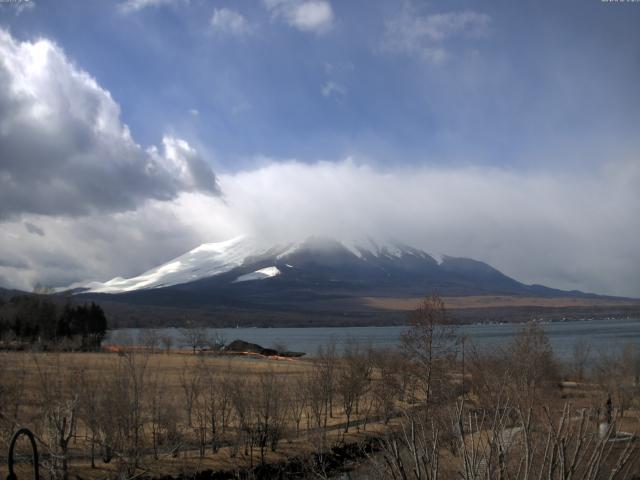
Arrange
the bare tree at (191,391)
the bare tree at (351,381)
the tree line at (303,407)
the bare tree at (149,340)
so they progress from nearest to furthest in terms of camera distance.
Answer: the tree line at (303,407) → the bare tree at (191,391) → the bare tree at (351,381) → the bare tree at (149,340)

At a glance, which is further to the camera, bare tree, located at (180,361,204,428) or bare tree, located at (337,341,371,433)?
bare tree, located at (337,341,371,433)

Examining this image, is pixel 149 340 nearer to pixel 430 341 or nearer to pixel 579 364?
pixel 430 341

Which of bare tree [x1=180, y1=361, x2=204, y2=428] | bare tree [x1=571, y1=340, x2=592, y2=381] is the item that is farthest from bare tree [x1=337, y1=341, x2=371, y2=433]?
bare tree [x1=571, y1=340, x2=592, y2=381]

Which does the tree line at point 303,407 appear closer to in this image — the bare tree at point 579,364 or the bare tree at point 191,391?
the bare tree at point 191,391

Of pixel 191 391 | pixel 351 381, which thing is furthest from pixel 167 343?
pixel 191 391

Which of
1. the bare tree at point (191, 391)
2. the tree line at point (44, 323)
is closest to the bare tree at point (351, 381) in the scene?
the bare tree at point (191, 391)

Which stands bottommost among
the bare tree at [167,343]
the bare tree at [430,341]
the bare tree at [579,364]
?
the bare tree at [167,343]

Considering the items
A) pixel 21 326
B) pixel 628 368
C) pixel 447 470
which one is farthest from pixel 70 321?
pixel 447 470

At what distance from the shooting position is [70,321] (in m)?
101

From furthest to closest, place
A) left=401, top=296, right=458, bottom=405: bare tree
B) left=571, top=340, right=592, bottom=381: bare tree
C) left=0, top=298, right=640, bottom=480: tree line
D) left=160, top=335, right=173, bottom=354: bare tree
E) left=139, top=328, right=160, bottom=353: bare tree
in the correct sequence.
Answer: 1. left=160, top=335, right=173, bottom=354: bare tree
2. left=139, top=328, right=160, bottom=353: bare tree
3. left=571, top=340, right=592, bottom=381: bare tree
4. left=401, top=296, right=458, bottom=405: bare tree
5. left=0, top=298, right=640, bottom=480: tree line

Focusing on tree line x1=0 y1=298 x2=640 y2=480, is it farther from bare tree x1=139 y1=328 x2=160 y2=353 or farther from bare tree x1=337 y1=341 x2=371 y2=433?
bare tree x1=139 y1=328 x2=160 y2=353

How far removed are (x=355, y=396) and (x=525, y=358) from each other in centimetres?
969

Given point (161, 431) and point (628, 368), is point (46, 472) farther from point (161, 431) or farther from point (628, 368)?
point (628, 368)

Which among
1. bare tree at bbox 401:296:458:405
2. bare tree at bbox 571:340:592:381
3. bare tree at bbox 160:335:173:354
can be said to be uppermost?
bare tree at bbox 401:296:458:405
